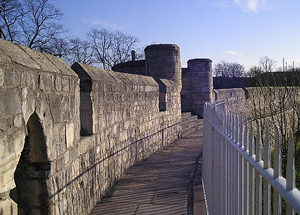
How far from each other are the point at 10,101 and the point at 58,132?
1044 millimetres

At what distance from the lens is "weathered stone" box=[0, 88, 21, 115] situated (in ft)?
6.99

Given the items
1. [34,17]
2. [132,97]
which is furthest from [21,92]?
[34,17]

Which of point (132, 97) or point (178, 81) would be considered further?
point (178, 81)

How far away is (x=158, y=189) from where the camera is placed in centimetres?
500

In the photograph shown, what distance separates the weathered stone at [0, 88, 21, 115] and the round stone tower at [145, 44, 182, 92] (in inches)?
359

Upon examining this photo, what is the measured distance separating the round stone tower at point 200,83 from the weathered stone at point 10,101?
13.9 m

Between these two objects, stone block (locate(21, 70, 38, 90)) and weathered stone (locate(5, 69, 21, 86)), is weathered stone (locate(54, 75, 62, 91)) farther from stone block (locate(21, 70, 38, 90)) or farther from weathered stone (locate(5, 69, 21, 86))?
Answer: weathered stone (locate(5, 69, 21, 86))

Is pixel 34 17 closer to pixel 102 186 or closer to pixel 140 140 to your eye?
pixel 140 140

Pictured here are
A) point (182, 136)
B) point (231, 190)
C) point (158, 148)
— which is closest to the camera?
point (231, 190)

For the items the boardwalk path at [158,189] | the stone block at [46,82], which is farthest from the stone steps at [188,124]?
the stone block at [46,82]

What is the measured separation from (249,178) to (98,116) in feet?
10.6

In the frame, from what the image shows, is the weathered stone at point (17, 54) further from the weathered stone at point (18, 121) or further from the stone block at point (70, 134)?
the stone block at point (70, 134)

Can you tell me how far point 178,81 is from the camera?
11.6 metres

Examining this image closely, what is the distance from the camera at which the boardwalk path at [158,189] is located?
4.18 meters
